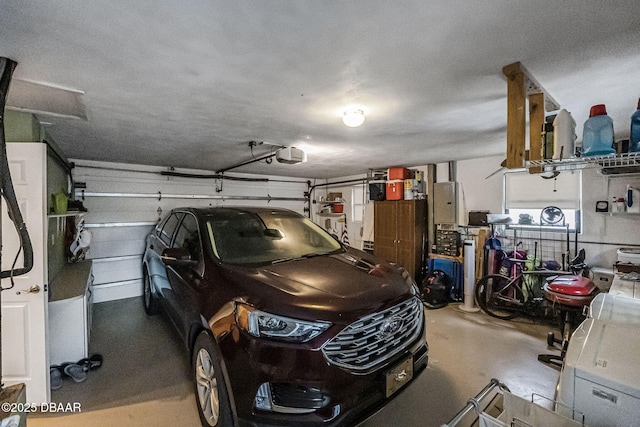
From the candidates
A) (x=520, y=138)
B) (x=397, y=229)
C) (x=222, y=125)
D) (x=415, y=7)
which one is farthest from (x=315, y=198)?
(x=415, y=7)

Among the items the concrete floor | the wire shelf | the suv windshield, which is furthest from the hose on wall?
the wire shelf

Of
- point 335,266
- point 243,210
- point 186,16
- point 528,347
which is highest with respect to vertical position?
point 186,16

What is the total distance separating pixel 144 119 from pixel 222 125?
687mm

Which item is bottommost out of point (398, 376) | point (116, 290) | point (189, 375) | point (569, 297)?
point (189, 375)

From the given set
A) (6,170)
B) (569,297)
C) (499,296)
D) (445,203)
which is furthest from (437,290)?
(6,170)

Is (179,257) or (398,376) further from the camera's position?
(179,257)

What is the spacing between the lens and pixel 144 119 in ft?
8.44

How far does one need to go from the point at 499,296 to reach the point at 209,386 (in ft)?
13.5

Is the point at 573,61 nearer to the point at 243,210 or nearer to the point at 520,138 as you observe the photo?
the point at 520,138

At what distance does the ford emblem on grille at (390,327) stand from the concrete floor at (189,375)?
77cm

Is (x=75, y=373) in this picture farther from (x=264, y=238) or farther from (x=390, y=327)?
(x=390, y=327)

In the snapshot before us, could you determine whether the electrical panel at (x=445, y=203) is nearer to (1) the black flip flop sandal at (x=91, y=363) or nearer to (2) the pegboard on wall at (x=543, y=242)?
(2) the pegboard on wall at (x=543, y=242)

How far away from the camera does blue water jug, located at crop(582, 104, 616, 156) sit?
159cm

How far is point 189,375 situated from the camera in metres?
2.61
